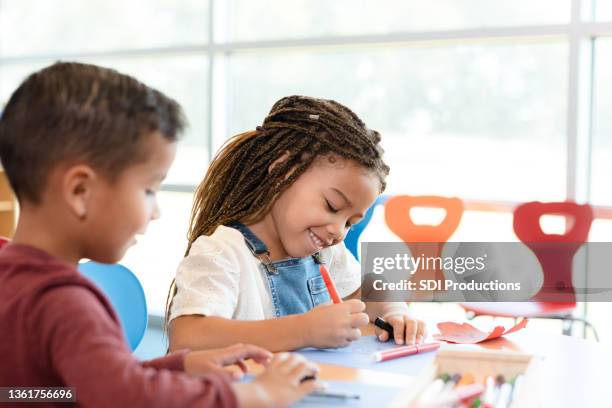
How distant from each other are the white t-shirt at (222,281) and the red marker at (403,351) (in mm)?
277

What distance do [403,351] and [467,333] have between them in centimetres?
21

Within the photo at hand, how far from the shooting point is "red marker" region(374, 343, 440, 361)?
3.53 ft

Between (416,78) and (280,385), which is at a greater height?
(416,78)

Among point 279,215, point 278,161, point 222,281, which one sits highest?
point 278,161

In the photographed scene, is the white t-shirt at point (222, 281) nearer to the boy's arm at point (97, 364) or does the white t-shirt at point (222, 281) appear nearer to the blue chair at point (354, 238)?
the boy's arm at point (97, 364)

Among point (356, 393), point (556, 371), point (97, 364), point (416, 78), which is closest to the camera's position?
point (97, 364)

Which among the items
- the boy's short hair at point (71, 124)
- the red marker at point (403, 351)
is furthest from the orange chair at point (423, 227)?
the boy's short hair at point (71, 124)

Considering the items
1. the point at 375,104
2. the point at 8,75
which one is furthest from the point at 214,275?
the point at 8,75

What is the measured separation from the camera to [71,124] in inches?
29.9

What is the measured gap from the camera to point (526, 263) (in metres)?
2.59

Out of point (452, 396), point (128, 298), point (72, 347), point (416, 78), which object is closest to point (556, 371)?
point (452, 396)

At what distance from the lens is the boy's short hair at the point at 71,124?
762mm

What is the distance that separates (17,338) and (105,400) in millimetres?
120

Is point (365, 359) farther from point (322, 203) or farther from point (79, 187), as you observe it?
point (79, 187)
